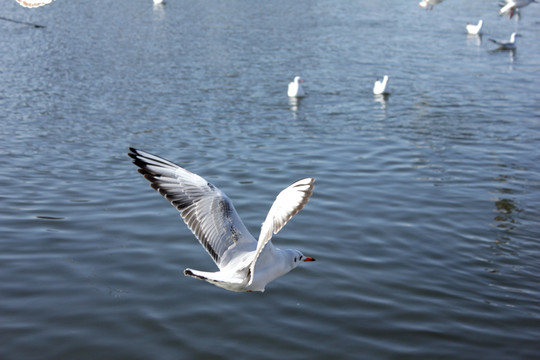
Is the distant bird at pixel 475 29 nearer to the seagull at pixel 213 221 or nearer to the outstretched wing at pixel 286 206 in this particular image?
the seagull at pixel 213 221

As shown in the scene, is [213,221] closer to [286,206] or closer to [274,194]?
[286,206]

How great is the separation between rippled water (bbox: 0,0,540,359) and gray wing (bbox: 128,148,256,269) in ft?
3.94

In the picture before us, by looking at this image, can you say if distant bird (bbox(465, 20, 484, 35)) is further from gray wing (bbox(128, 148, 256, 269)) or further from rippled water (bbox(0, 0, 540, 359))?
gray wing (bbox(128, 148, 256, 269))

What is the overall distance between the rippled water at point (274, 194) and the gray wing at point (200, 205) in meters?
1.20

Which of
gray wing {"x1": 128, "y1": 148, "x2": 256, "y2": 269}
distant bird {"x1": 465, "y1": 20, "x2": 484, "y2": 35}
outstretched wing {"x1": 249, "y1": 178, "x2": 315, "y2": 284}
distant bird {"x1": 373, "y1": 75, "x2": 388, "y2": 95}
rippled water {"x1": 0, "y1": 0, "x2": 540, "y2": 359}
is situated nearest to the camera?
outstretched wing {"x1": 249, "y1": 178, "x2": 315, "y2": 284}

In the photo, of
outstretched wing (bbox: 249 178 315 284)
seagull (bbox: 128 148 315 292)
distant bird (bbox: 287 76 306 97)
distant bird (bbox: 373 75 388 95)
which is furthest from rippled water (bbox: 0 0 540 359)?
outstretched wing (bbox: 249 178 315 284)

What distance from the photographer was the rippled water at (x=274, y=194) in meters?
7.07

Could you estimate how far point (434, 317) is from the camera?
289 inches

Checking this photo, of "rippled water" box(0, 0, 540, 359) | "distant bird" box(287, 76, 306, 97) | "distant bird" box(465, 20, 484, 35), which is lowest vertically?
"rippled water" box(0, 0, 540, 359)

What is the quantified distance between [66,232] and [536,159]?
9.16 m

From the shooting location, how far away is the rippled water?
7.07m

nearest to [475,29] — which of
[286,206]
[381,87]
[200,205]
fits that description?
[381,87]

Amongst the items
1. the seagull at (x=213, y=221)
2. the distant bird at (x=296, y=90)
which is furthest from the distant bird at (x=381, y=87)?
the seagull at (x=213, y=221)

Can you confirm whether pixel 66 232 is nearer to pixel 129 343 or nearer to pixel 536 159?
pixel 129 343
